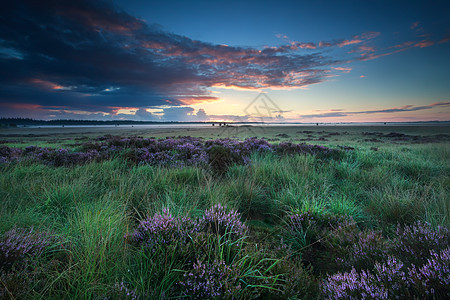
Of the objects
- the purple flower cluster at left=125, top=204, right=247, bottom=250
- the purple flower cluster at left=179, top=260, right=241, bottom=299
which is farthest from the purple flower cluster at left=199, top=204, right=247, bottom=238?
the purple flower cluster at left=179, top=260, right=241, bottom=299

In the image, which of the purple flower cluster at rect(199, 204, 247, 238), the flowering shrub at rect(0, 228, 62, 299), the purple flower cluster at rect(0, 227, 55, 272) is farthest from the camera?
the purple flower cluster at rect(199, 204, 247, 238)

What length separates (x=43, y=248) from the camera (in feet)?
7.59

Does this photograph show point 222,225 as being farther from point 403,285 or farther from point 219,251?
point 403,285

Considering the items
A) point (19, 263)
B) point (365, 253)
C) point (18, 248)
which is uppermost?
point (18, 248)

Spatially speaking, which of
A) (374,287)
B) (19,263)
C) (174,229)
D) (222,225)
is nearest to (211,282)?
(174,229)

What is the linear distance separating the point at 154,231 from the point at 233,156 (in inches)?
261

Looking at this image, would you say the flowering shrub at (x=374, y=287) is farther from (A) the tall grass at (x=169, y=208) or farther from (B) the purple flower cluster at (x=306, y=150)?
(B) the purple flower cluster at (x=306, y=150)

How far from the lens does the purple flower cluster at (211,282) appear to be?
174 centimetres

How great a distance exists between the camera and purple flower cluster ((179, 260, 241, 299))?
1742 mm

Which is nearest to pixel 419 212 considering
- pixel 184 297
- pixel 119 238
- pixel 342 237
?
pixel 342 237

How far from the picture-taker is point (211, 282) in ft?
5.75

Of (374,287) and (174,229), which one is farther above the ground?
(174,229)

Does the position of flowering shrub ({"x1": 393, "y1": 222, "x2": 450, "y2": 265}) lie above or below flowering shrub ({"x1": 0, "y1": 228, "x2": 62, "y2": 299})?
below

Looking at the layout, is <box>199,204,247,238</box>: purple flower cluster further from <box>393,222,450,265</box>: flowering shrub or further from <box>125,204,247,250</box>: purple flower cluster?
<box>393,222,450,265</box>: flowering shrub
